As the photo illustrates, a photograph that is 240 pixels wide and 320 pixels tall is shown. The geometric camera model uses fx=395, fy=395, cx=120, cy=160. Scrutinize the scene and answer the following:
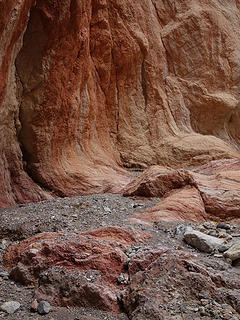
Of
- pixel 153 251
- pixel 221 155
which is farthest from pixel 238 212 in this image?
pixel 221 155

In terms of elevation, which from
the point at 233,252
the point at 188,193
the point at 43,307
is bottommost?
the point at 233,252

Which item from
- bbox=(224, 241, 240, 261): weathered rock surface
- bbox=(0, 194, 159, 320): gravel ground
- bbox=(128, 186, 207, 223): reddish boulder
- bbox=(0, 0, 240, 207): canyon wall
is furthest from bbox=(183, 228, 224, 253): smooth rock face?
bbox=(0, 0, 240, 207): canyon wall

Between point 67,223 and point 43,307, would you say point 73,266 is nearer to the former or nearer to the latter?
point 43,307

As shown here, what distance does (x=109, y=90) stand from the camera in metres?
13.4

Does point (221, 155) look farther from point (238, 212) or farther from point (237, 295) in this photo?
point (237, 295)

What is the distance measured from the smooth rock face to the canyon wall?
12.9 ft

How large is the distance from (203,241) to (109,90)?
9531mm

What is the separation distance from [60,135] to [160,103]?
6.41 m

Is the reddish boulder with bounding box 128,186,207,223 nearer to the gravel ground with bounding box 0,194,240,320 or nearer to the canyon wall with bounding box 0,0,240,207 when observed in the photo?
the gravel ground with bounding box 0,194,240,320

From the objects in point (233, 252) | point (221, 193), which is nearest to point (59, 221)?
point (233, 252)

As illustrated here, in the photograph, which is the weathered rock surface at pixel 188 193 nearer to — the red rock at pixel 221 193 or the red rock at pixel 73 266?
the red rock at pixel 221 193

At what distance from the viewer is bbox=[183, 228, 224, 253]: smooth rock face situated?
14.6 feet

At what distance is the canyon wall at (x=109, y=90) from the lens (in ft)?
27.2

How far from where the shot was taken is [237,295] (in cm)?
334
